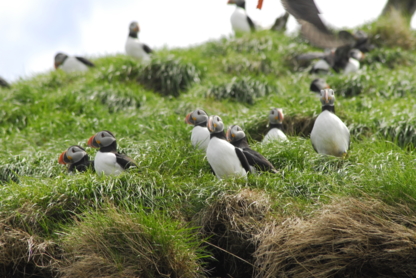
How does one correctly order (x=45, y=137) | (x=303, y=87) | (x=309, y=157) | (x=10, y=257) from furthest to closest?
(x=303, y=87), (x=45, y=137), (x=309, y=157), (x=10, y=257)

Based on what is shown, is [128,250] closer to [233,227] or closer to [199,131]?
[233,227]

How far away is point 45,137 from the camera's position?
7406mm

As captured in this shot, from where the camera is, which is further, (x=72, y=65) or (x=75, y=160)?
(x=72, y=65)

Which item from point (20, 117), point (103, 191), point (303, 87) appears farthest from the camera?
point (303, 87)

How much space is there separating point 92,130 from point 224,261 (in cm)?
344

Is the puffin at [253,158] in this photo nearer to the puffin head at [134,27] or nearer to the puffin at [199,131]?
the puffin at [199,131]

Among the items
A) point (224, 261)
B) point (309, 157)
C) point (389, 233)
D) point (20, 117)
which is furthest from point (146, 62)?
point (389, 233)

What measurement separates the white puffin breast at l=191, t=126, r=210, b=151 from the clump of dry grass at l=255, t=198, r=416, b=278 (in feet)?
6.24

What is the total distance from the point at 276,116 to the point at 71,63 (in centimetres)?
572

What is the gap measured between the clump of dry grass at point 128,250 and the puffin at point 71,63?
661cm

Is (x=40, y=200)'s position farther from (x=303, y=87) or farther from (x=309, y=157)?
(x=303, y=87)

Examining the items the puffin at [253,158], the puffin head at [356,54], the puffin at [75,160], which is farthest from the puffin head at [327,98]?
the puffin head at [356,54]

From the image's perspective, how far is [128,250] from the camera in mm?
4203

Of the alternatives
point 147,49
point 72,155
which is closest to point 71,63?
point 147,49
